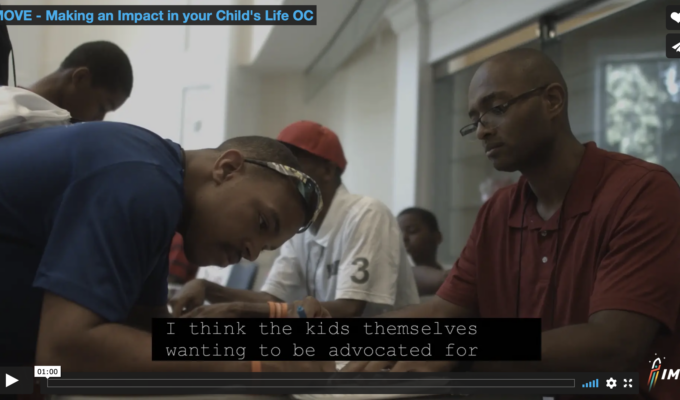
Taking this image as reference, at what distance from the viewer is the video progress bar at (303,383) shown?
2.06 feet

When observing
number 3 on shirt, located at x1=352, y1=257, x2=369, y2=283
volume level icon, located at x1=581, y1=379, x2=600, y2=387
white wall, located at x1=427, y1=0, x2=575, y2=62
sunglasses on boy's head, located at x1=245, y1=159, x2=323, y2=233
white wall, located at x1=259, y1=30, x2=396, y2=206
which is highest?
white wall, located at x1=427, y1=0, x2=575, y2=62

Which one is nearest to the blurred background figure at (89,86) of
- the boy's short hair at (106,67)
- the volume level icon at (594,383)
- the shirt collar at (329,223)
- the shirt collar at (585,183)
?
the boy's short hair at (106,67)

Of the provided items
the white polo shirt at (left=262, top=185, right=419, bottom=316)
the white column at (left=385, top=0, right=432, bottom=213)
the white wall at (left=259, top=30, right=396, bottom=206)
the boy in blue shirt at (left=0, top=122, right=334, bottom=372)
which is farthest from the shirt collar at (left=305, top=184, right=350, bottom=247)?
the white column at (left=385, top=0, right=432, bottom=213)

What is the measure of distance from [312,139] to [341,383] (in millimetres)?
790

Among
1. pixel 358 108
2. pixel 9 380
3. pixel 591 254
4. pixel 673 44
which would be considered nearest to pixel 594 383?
pixel 591 254

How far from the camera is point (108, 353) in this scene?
59 cm

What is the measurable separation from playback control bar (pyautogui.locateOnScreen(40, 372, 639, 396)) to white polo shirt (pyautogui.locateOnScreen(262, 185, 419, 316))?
54 centimetres

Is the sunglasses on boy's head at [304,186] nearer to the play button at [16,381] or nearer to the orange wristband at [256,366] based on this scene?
the orange wristband at [256,366]

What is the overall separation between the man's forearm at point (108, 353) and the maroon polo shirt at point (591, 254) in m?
0.50

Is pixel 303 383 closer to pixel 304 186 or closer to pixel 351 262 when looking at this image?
pixel 304 186

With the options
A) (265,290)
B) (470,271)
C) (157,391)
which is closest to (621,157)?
(470,271)

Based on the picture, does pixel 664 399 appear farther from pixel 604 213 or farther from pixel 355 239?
pixel 355 239

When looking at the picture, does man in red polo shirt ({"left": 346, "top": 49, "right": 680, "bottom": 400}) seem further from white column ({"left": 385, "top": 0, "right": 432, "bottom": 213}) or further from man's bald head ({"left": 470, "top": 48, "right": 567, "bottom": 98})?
white column ({"left": 385, "top": 0, "right": 432, "bottom": 213})

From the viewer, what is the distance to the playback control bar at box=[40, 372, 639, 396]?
2.06 feet
